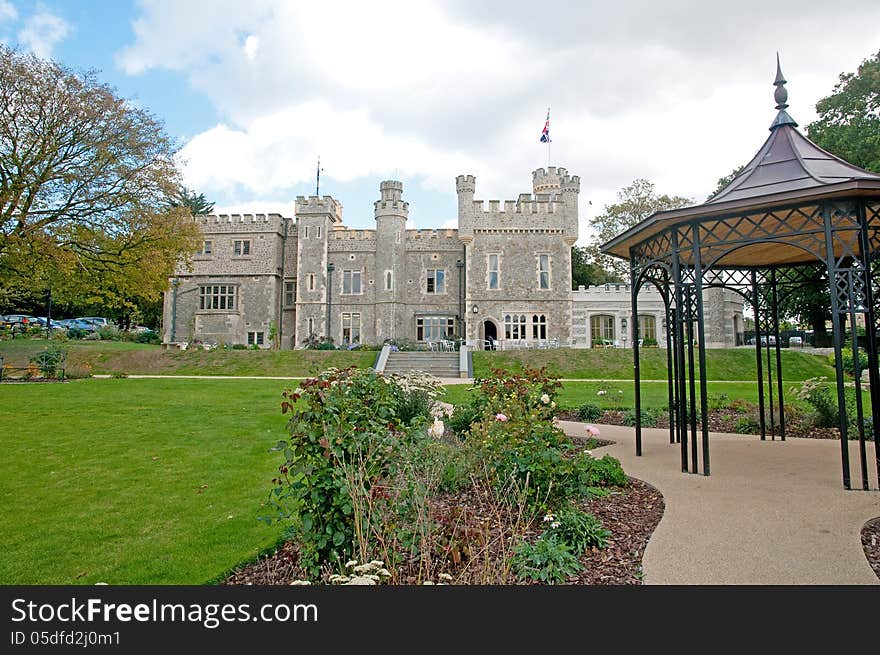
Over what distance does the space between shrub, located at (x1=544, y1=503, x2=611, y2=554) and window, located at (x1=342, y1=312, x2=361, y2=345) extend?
30.4 m

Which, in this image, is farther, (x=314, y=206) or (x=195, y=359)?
(x=314, y=206)

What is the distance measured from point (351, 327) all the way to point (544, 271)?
12517 mm

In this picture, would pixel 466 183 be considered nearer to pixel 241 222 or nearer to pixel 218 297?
pixel 241 222

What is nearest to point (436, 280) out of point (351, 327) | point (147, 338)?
point (351, 327)

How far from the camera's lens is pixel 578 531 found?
4160 millimetres

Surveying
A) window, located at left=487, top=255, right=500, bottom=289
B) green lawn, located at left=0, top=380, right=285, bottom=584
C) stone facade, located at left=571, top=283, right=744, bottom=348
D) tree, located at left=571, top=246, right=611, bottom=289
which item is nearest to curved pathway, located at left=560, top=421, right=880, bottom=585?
green lawn, located at left=0, top=380, right=285, bottom=584

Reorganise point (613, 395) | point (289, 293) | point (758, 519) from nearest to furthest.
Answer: point (758, 519)
point (613, 395)
point (289, 293)

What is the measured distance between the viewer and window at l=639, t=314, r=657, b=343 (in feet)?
113

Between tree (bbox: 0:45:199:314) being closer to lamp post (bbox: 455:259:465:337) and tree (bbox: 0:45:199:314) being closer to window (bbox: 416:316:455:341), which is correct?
window (bbox: 416:316:455:341)

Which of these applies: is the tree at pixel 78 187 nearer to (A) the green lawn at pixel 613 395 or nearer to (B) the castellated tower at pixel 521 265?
(A) the green lawn at pixel 613 395

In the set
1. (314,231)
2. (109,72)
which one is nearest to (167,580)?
(109,72)

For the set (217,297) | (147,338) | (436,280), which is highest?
(436,280)

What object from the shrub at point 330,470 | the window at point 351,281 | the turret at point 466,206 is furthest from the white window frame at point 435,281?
the shrub at point 330,470

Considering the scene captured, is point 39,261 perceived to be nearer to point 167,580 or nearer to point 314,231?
point 167,580
